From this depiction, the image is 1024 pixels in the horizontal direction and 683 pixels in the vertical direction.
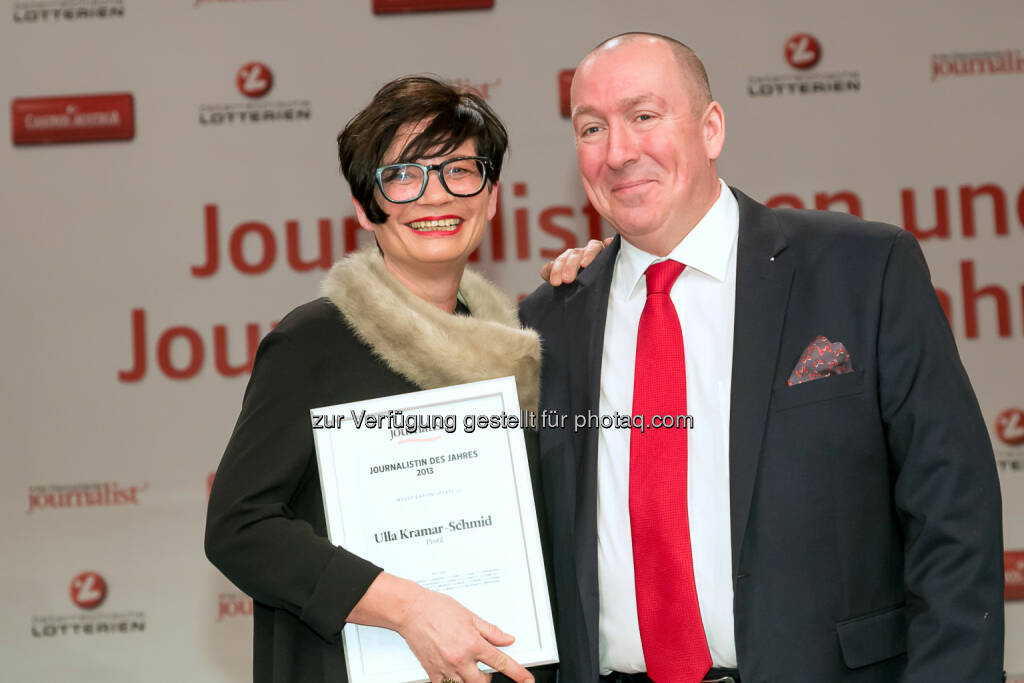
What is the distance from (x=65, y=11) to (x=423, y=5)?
1.71m

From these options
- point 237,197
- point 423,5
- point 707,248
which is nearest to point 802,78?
point 423,5

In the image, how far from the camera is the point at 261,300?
185 inches

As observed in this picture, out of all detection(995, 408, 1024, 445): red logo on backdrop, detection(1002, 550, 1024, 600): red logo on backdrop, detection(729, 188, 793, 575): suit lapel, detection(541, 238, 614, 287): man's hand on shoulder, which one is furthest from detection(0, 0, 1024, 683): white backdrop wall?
detection(729, 188, 793, 575): suit lapel

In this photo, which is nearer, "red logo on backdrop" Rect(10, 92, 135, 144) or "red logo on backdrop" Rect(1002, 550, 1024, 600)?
"red logo on backdrop" Rect(1002, 550, 1024, 600)

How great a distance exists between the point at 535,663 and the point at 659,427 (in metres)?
0.49

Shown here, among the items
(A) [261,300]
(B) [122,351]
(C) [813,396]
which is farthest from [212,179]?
(C) [813,396]

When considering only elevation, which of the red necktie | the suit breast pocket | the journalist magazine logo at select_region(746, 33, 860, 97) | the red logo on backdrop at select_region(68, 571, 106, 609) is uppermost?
the journalist magazine logo at select_region(746, 33, 860, 97)

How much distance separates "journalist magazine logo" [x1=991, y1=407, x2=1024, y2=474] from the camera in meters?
4.60

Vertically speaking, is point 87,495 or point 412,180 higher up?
point 412,180

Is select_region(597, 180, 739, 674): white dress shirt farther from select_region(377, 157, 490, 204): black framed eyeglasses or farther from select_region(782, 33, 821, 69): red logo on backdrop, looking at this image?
select_region(782, 33, 821, 69): red logo on backdrop

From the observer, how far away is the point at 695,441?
6.13 ft

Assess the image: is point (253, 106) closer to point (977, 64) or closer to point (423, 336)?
point (423, 336)

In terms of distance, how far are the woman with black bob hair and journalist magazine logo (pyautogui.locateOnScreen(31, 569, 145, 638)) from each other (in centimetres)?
297

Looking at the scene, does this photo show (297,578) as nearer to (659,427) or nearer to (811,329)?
(659,427)
